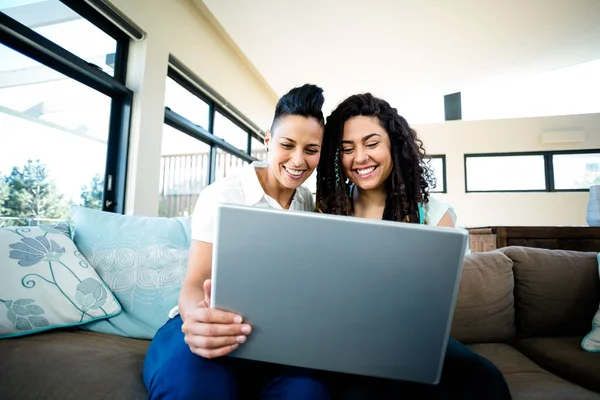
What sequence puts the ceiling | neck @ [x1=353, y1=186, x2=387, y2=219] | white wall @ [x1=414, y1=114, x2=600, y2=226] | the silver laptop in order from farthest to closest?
1. white wall @ [x1=414, y1=114, x2=600, y2=226]
2. the ceiling
3. neck @ [x1=353, y1=186, x2=387, y2=219]
4. the silver laptop

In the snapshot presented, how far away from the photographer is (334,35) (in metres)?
3.45

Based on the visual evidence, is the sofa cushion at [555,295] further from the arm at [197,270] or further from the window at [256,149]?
the window at [256,149]

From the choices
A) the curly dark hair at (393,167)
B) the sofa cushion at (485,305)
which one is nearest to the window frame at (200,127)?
the curly dark hair at (393,167)

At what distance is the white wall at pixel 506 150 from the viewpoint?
5203 millimetres

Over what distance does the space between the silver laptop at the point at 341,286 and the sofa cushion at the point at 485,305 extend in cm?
86

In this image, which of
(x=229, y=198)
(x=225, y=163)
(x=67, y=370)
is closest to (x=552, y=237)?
(x=229, y=198)

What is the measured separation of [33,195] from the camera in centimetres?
216

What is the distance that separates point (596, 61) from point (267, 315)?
6660 mm

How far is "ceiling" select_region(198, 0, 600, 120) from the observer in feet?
10.1

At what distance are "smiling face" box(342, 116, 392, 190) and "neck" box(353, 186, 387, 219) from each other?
9 cm

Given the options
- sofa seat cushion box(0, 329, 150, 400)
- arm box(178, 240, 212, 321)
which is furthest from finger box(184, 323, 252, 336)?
sofa seat cushion box(0, 329, 150, 400)

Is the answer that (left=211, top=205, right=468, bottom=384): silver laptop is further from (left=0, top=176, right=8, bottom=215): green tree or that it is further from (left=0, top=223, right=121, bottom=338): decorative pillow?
(left=0, top=176, right=8, bottom=215): green tree

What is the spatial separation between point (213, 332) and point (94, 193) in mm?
2469

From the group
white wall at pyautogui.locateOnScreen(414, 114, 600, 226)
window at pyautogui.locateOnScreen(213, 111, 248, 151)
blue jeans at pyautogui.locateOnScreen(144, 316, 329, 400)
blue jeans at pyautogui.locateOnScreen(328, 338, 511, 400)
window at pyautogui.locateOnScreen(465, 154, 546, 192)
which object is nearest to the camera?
blue jeans at pyautogui.locateOnScreen(144, 316, 329, 400)
